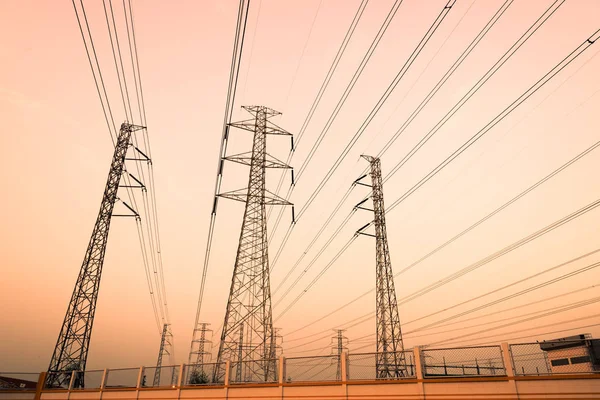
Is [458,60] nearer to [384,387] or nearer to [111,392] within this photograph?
[384,387]

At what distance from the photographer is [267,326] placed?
29.2 m

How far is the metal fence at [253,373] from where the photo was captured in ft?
65.0

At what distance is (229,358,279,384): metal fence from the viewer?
19812 millimetres

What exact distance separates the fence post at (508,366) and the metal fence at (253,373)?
10.6 m

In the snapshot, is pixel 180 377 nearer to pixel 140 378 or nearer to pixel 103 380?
pixel 140 378

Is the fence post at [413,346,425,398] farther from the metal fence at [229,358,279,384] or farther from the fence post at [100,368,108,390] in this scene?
the fence post at [100,368,108,390]

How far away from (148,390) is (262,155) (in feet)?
65.8

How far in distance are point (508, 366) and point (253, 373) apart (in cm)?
1286

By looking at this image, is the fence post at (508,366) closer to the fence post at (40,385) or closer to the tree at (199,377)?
the tree at (199,377)

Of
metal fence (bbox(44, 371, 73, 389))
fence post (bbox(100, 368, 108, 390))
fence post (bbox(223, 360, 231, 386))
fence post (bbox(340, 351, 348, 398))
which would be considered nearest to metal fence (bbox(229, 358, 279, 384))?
fence post (bbox(223, 360, 231, 386))

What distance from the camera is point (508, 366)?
13.2 meters

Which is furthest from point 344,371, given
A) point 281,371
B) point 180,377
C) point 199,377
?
point 199,377

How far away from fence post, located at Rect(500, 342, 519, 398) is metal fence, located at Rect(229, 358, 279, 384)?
10557 millimetres

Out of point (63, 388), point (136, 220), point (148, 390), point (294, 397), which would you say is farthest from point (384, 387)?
point (136, 220)
